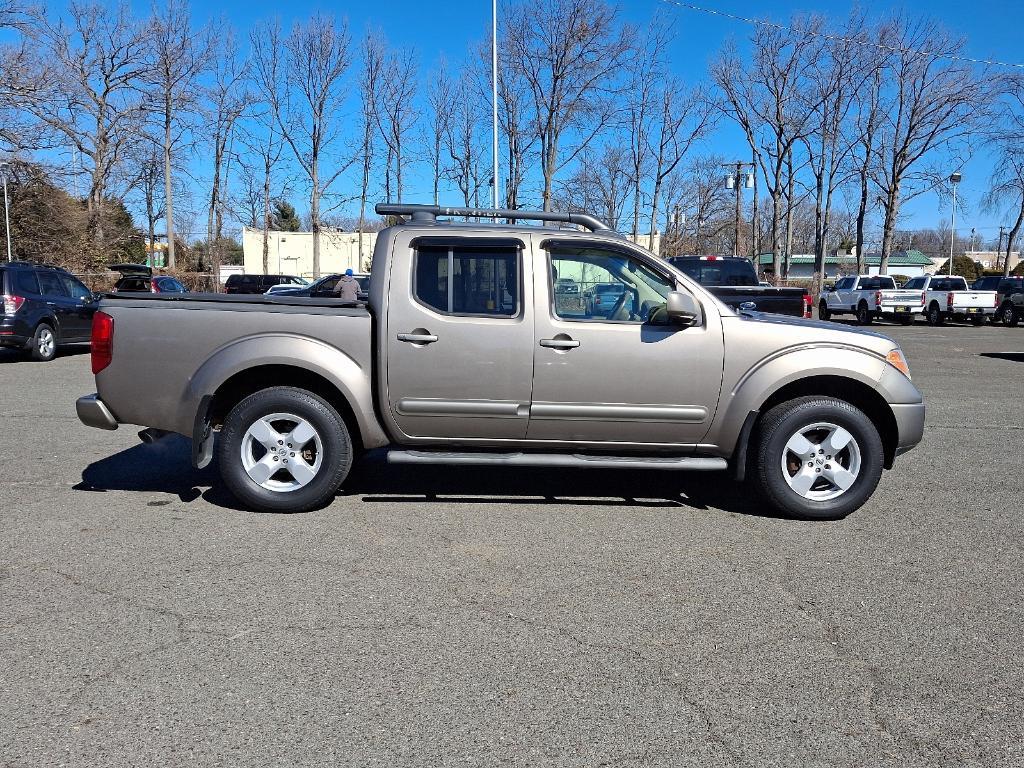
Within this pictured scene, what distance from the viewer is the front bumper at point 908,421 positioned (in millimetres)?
5418

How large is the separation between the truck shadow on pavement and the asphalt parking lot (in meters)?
0.03

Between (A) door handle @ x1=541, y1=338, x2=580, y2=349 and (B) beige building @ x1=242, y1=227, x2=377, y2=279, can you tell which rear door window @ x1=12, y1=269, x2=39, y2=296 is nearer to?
(A) door handle @ x1=541, y1=338, x2=580, y2=349

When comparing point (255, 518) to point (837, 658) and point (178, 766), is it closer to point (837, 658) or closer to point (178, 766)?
point (178, 766)

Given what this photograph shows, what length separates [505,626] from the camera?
3.78m

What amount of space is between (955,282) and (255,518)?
3191cm

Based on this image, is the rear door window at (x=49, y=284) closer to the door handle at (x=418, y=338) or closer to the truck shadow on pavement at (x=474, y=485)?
the truck shadow on pavement at (x=474, y=485)

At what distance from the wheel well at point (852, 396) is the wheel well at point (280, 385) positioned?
107 inches

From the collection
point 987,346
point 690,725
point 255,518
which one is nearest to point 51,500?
point 255,518

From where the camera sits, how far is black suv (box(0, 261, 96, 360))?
1375 cm

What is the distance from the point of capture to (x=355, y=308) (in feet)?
18.3

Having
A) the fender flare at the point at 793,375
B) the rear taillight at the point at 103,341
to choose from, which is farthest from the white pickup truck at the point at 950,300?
the rear taillight at the point at 103,341

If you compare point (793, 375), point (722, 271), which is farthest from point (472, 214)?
point (722, 271)

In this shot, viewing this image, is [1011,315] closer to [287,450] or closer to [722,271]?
[722,271]

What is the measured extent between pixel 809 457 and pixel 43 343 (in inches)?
527
